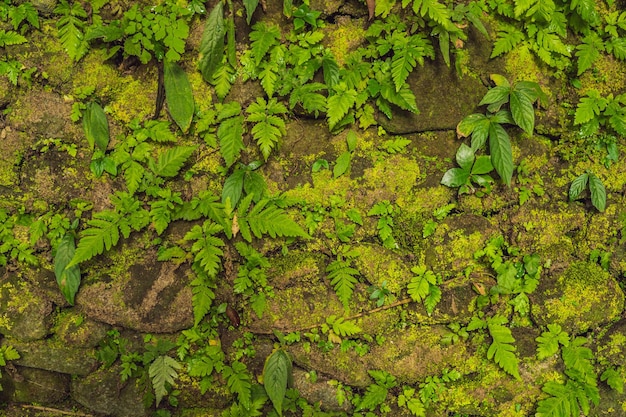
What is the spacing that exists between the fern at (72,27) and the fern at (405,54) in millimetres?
1882

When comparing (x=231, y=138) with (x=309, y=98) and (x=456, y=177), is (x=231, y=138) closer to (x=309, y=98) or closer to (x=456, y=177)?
(x=309, y=98)

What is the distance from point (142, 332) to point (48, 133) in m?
1.35

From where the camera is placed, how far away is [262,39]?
3221 millimetres

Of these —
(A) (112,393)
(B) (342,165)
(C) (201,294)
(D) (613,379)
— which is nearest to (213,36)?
(B) (342,165)

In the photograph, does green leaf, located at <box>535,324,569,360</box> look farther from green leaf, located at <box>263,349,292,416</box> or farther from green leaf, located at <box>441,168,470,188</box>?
green leaf, located at <box>263,349,292,416</box>

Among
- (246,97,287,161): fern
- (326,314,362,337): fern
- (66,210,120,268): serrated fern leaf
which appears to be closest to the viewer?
(66,210,120,268): serrated fern leaf

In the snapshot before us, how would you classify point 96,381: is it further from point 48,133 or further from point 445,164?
point 445,164

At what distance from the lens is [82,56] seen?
330cm

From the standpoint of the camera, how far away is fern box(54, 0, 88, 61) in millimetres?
3225

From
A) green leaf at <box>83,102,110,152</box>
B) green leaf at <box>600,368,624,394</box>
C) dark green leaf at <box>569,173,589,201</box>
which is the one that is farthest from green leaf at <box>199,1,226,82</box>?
green leaf at <box>600,368,624,394</box>

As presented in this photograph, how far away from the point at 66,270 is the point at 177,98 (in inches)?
48.3

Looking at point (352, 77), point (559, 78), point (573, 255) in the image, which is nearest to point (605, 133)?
point (559, 78)

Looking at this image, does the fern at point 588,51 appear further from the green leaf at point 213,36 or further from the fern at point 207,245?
the fern at point 207,245

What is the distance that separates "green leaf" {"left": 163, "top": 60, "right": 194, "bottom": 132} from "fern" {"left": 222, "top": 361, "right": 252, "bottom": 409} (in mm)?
1492
